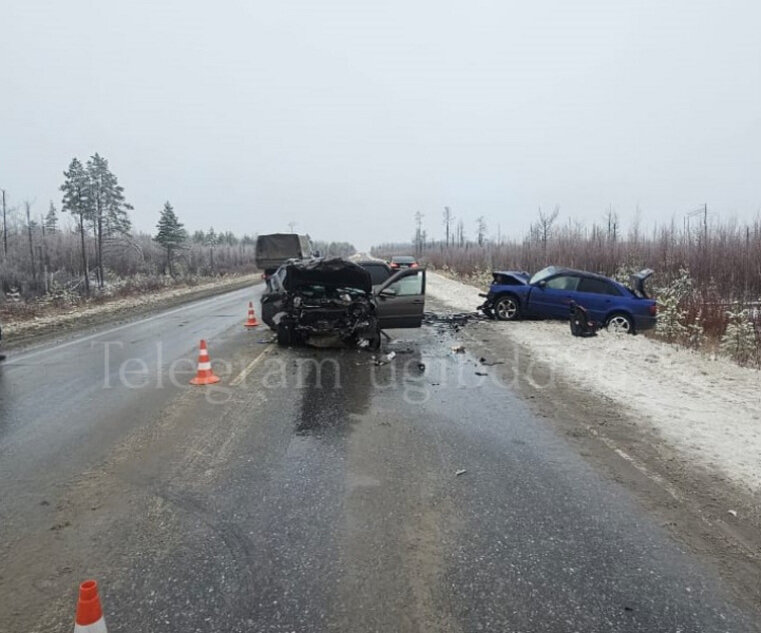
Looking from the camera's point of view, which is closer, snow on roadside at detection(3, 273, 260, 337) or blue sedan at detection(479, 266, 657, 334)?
blue sedan at detection(479, 266, 657, 334)

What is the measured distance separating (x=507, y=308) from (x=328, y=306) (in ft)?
23.5

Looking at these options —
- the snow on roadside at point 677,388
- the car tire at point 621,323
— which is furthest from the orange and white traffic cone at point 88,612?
the car tire at point 621,323

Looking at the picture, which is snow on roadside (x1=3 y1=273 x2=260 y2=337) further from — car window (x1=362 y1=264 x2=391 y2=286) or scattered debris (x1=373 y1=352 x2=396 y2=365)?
scattered debris (x1=373 y1=352 x2=396 y2=365)

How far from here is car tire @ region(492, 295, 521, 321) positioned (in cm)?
1552

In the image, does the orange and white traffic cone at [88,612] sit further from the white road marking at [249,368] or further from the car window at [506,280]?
the car window at [506,280]

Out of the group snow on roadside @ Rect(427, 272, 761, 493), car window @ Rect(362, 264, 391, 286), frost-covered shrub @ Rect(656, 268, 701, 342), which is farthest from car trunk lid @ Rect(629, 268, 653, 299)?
car window @ Rect(362, 264, 391, 286)

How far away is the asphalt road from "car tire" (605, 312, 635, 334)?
811 centimetres

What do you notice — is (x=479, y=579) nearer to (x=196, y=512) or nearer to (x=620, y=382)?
(x=196, y=512)

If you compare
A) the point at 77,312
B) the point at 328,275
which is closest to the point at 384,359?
the point at 328,275

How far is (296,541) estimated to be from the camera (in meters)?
3.37

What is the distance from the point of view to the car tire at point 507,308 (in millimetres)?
15523

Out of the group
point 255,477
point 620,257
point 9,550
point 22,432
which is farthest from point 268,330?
point 620,257

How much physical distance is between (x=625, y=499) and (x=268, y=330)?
34.6 feet

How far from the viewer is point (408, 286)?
1127 cm
